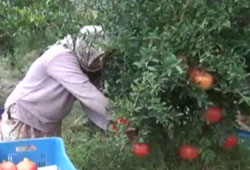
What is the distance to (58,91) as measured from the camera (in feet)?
11.4

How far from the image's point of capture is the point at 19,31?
3.00 metres

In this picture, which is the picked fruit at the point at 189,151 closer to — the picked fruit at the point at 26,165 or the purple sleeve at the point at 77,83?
the purple sleeve at the point at 77,83

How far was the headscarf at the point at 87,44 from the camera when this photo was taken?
3.06m

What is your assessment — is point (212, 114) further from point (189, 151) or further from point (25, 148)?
point (25, 148)

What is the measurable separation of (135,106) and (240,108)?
76 cm

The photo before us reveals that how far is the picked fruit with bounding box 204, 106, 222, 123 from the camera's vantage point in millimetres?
3016

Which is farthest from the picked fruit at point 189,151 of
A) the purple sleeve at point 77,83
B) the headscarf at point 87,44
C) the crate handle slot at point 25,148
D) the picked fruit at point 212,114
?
the crate handle slot at point 25,148

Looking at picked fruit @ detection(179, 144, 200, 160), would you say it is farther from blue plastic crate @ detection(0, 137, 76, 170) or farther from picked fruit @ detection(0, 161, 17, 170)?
picked fruit @ detection(0, 161, 17, 170)

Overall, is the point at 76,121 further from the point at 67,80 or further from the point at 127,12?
the point at 127,12

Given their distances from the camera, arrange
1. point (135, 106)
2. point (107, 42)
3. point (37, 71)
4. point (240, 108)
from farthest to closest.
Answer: point (37, 71), point (240, 108), point (107, 42), point (135, 106)

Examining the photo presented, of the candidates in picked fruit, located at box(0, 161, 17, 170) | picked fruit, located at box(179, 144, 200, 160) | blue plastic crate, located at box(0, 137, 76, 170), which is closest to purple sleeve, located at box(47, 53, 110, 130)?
blue plastic crate, located at box(0, 137, 76, 170)

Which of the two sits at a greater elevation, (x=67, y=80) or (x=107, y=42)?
(x=107, y=42)

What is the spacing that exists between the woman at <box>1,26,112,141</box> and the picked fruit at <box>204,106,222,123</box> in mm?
536

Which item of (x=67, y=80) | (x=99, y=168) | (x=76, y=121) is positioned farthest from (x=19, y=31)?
(x=76, y=121)
